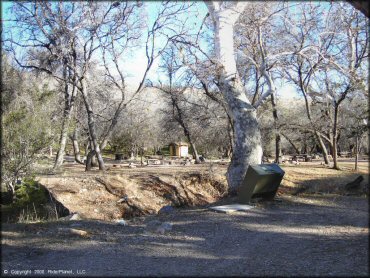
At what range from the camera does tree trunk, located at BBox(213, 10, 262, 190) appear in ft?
34.9

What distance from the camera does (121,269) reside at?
15.7 ft

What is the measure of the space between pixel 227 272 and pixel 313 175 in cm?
1426

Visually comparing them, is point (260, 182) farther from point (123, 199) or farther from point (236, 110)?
point (123, 199)

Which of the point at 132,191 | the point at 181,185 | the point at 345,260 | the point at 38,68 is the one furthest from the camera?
the point at 38,68

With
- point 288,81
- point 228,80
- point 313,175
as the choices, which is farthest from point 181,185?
point 288,81

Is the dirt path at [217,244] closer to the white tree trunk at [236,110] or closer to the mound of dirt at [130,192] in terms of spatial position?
the white tree trunk at [236,110]

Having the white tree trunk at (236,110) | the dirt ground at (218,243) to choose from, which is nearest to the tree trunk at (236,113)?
the white tree trunk at (236,110)

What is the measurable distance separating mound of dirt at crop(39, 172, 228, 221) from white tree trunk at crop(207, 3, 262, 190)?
4.07m

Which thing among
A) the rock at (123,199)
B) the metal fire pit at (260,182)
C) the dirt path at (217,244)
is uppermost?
the metal fire pit at (260,182)

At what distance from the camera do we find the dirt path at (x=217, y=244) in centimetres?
465

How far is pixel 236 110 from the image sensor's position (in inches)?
424

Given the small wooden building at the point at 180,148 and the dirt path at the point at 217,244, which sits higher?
the small wooden building at the point at 180,148

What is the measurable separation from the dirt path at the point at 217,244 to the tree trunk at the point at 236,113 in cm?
268

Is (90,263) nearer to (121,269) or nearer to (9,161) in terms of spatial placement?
(121,269)
